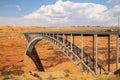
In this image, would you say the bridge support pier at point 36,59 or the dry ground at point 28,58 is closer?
the dry ground at point 28,58

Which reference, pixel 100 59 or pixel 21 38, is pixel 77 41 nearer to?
pixel 100 59

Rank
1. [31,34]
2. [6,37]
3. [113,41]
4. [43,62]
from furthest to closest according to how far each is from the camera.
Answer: [6,37] < [113,41] < [43,62] < [31,34]

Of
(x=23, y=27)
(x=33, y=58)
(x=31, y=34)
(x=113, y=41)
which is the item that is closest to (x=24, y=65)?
(x=33, y=58)

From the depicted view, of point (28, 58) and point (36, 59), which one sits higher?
point (28, 58)

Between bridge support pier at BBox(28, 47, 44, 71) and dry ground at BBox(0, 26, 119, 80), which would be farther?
bridge support pier at BBox(28, 47, 44, 71)

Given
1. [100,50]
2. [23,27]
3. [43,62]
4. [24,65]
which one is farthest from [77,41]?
[23,27]

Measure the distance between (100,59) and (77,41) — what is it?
13.0 meters

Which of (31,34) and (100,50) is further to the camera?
(100,50)

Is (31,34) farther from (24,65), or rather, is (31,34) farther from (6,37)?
(6,37)

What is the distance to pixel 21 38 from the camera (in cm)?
8050

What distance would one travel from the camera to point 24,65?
6347cm

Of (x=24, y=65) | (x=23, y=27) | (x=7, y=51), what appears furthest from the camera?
(x=23, y=27)

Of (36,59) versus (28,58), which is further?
(36,59)

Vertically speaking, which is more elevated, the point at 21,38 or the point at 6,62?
the point at 21,38
